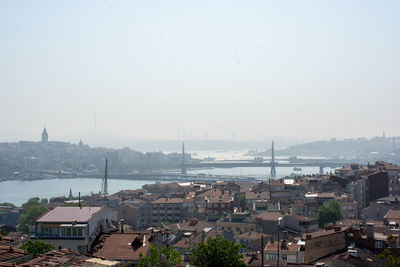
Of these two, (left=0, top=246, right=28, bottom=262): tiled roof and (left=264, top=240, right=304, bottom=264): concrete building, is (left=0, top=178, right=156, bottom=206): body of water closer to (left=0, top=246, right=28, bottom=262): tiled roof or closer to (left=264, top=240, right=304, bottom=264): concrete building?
(left=264, top=240, right=304, bottom=264): concrete building

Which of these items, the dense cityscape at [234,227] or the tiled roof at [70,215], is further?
the tiled roof at [70,215]

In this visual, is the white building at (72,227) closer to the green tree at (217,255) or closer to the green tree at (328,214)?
the green tree at (217,255)

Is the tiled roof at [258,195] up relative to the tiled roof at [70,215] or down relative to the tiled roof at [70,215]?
down

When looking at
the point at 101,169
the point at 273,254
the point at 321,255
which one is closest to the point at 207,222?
the point at 273,254

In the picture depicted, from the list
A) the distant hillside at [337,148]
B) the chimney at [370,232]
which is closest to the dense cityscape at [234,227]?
the chimney at [370,232]

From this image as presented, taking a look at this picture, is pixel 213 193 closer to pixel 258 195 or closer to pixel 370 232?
pixel 258 195

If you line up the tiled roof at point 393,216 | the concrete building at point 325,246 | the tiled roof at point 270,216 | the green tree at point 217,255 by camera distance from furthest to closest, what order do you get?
the tiled roof at point 270,216, the tiled roof at point 393,216, the concrete building at point 325,246, the green tree at point 217,255

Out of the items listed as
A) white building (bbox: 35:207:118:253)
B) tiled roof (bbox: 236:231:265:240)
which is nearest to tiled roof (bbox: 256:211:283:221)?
tiled roof (bbox: 236:231:265:240)
